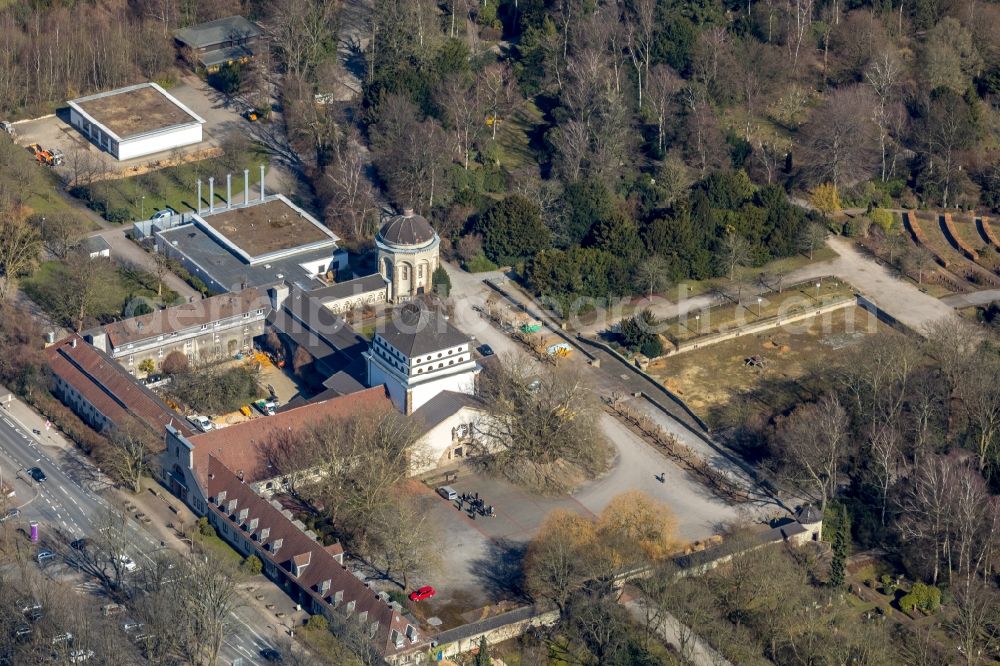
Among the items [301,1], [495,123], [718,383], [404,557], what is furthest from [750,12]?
[404,557]

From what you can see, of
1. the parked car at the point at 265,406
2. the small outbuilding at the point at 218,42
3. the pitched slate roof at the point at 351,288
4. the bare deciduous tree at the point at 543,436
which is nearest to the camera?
the bare deciduous tree at the point at 543,436

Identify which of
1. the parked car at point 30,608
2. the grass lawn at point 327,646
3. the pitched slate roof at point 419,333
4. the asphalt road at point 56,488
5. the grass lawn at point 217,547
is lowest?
the asphalt road at point 56,488

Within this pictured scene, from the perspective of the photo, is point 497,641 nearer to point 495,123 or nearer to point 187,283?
point 187,283

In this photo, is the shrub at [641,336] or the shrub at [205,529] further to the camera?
the shrub at [641,336]

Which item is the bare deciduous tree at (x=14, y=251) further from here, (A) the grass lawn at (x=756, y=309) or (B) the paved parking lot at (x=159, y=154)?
(A) the grass lawn at (x=756, y=309)

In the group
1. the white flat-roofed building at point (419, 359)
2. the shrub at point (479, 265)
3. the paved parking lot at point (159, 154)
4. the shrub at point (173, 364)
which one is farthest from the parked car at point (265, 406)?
the paved parking lot at point (159, 154)

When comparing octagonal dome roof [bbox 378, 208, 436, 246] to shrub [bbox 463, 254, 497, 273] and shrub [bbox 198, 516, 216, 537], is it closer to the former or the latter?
shrub [bbox 463, 254, 497, 273]
